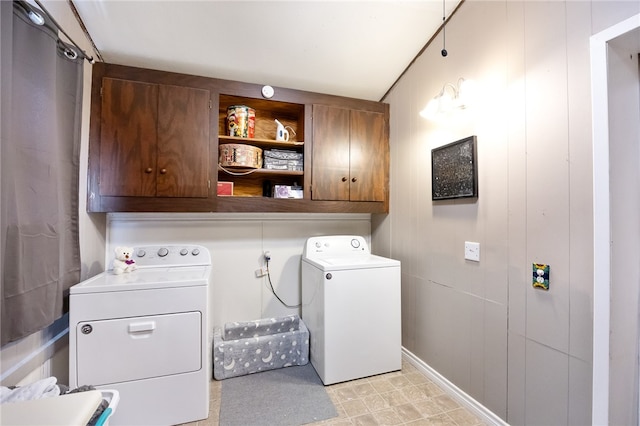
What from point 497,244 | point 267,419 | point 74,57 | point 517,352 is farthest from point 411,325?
point 74,57

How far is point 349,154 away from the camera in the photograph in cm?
228

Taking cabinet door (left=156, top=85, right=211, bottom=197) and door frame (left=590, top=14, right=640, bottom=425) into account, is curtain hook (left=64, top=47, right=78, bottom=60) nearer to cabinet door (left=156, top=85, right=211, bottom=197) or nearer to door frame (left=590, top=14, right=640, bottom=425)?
cabinet door (left=156, top=85, right=211, bottom=197)

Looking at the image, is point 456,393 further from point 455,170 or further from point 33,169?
point 33,169

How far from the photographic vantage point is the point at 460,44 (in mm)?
1720

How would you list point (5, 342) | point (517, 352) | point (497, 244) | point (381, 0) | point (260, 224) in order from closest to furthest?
point (5, 342) < point (517, 352) < point (497, 244) < point (381, 0) < point (260, 224)

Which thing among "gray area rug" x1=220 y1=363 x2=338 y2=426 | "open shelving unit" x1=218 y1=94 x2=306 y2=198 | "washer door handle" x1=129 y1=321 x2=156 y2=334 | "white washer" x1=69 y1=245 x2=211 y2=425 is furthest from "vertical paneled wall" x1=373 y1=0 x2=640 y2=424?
"washer door handle" x1=129 y1=321 x2=156 y2=334

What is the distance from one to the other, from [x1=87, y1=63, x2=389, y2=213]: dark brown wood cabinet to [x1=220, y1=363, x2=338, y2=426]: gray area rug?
4.13 feet

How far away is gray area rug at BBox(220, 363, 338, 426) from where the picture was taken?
156cm

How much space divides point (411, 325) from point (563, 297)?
120cm

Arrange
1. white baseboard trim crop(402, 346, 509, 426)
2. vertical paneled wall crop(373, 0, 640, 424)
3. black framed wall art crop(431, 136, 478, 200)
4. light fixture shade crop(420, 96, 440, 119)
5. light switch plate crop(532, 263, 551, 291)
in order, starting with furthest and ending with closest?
light fixture shade crop(420, 96, 440, 119), black framed wall art crop(431, 136, 478, 200), white baseboard trim crop(402, 346, 509, 426), light switch plate crop(532, 263, 551, 291), vertical paneled wall crop(373, 0, 640, 424)

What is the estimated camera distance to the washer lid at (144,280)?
4.60ft

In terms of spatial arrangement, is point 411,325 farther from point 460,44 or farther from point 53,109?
point 53,109

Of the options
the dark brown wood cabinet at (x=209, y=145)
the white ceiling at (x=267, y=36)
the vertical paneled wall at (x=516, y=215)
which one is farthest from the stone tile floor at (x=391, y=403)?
the white ceiling at (x=267, y=36)

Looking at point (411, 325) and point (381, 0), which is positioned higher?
point (381, 0)
